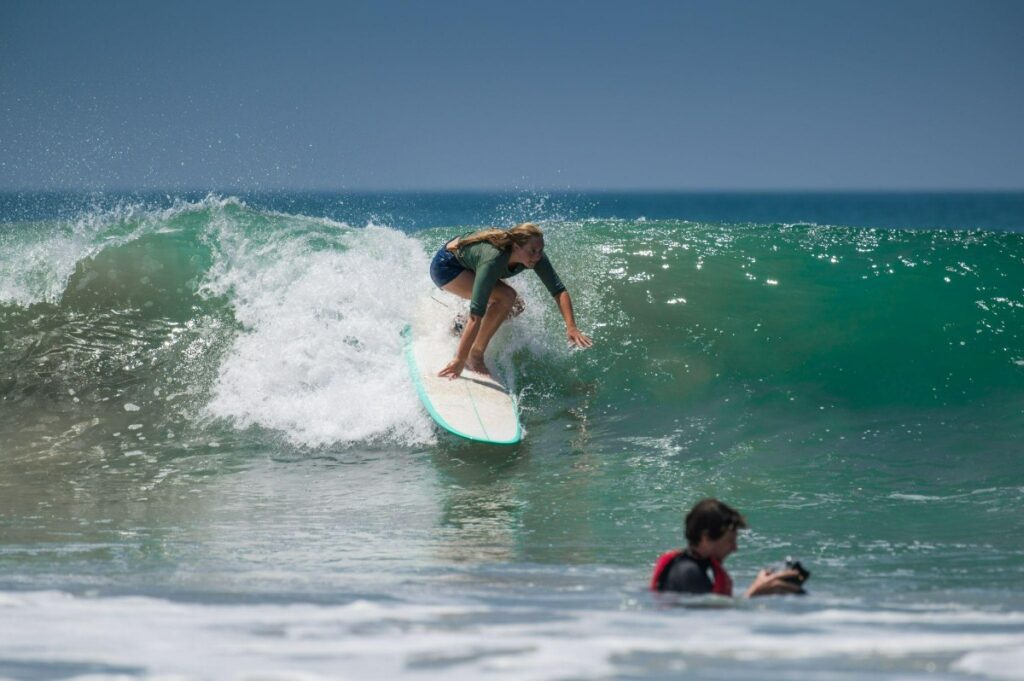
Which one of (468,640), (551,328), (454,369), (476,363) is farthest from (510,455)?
A: (468,640)

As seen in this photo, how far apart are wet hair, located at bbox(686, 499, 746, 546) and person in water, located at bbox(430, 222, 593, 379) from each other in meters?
3.53

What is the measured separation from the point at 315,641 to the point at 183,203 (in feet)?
28.5

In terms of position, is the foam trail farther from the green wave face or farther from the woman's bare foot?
the woman's bare foot

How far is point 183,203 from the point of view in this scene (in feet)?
36.3

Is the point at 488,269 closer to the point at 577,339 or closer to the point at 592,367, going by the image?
the point at 577,339

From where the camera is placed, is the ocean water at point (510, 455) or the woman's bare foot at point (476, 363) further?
the woman's bare foot at point (476, 363)

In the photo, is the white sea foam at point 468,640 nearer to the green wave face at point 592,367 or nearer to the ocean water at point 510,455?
the ocean water at point 510,455

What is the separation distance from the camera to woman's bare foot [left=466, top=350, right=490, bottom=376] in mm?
7418

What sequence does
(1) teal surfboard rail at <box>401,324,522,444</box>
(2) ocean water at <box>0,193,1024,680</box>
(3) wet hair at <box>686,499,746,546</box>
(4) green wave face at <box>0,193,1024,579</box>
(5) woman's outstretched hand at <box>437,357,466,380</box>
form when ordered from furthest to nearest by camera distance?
1. (5) woman's outstretched hand at <box>437,357,466,380</box>
2. (1) teal surfboard rail at <box>401,324,522,444</box>
3. (4) green wave face at <box>0,193,1024,579</box>
4. (3) wet hair at <box>686,499,746,546</box>
5. (2) ocean water at <box>0,193,1024,680</box>

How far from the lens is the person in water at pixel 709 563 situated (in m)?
3.41

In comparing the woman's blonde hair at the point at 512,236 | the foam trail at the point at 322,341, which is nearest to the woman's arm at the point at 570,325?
the woman's blonde hair at the point at 512,236

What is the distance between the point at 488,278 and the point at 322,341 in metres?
1.71

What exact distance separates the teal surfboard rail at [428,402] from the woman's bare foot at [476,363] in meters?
0.29

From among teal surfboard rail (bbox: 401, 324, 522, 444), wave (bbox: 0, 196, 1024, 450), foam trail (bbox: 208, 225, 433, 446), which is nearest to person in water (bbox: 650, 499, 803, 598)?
teal surfboard rail (bbox: 401, 324, 522, 444)
